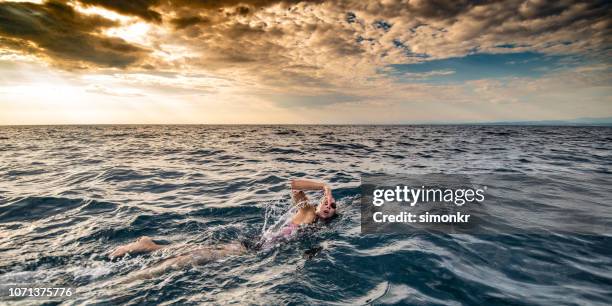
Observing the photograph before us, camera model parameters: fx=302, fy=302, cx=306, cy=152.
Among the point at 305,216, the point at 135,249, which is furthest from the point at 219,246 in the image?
the point at 305,216

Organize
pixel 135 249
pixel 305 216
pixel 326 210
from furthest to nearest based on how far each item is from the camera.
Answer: pixel 326 210, pixel 305 216, pixel 135 249

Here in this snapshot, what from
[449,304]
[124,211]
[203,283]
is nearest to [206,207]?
[124,211]

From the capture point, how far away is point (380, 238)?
6.57m

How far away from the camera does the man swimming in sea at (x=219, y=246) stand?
5.17 metres

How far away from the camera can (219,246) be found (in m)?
5.92

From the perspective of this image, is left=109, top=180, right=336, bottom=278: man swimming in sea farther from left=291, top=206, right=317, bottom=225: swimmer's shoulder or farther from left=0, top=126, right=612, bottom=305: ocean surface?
left=0, top=126, right=612, bottom=305: ocean surface

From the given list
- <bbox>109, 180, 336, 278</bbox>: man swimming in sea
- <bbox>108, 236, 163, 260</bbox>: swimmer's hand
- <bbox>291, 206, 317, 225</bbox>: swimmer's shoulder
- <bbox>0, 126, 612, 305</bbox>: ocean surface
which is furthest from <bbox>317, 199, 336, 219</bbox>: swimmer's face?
<bbox>108, 236, 163, 260</bbox>: swimmer's hand

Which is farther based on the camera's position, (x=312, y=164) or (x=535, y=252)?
(x=312, y=164)

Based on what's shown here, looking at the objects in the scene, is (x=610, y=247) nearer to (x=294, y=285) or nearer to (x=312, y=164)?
(x=294, y=285)

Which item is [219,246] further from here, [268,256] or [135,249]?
[135,249]

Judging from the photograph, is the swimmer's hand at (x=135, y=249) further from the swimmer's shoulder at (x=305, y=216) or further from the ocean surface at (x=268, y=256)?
the swimmer's shoulder at (x=305, y=216)

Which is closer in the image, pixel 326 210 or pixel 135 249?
pixel 135 249

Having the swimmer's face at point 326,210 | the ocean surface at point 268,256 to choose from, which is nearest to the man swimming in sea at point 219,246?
the swimmer's face at point 326,210

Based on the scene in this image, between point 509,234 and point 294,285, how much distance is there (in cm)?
514
